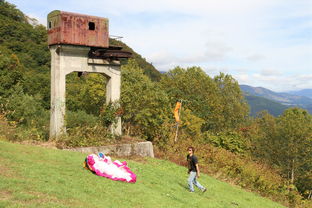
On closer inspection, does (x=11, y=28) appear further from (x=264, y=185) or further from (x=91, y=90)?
(x=264, y=185)

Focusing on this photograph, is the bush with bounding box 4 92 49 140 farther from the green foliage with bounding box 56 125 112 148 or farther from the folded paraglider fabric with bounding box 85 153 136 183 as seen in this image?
the folded paraglider fabric with bounding box 85 153 136 183

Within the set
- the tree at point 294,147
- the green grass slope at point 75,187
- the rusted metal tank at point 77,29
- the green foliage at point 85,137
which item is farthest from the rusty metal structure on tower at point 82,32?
the tree at point 294,147

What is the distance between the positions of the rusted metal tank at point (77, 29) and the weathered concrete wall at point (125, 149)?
5.74 metres

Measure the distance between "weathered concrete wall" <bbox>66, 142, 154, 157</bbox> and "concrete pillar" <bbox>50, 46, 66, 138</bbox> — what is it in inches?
72.9

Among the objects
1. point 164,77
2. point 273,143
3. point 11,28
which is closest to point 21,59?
point 11,28

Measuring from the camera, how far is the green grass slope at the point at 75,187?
7.50 meters

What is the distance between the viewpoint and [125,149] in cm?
1766

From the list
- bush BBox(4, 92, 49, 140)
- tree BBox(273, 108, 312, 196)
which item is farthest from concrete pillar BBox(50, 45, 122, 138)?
tree BBox(273, 108, 312, 196)

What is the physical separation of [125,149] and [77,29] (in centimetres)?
711

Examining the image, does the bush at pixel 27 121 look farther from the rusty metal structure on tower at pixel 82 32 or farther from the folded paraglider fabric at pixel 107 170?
the folded paraglider fabric at pixel 107 170

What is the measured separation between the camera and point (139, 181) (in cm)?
1154

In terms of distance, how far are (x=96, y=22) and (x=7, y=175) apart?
11430mm

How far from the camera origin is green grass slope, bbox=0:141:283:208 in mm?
7504

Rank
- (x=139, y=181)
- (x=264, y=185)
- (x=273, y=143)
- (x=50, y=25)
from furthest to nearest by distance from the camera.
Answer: (x=273, y=143) < (x=264, y=185) < (x=50, y=25) < (x=139, y=181)
